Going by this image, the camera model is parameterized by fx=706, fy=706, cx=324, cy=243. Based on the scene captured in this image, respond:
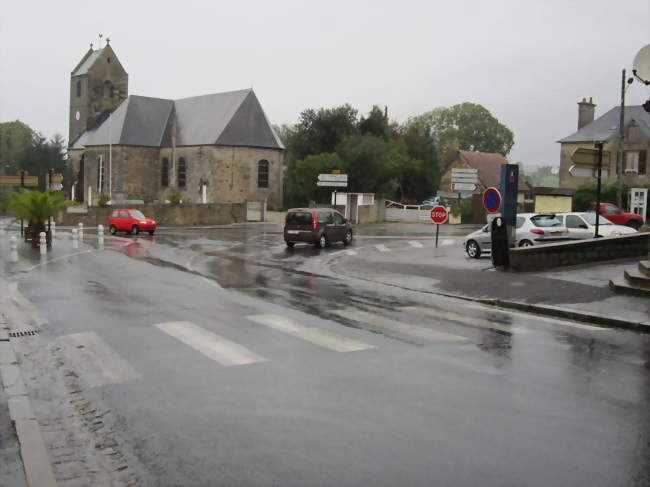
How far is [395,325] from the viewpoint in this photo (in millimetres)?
11422

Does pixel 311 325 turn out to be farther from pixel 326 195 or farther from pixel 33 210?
pixel 326 195

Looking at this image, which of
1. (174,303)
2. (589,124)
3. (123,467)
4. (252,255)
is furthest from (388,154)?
(123,467)

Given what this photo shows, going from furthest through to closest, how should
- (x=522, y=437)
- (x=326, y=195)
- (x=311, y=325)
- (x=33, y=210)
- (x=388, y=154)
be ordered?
1. (x=388, y=154)
2. (x=326, y=195)
3. (x=33, y=210)
4. (x=311, y=325)
5. (x=522, y=437)

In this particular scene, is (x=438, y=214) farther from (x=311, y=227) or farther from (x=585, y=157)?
(x=585, y=157)

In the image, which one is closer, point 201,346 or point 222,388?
point 222,388

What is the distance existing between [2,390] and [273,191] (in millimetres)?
57717

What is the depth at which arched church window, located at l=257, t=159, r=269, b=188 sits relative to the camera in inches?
2509

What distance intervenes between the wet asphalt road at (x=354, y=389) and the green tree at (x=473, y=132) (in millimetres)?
109491

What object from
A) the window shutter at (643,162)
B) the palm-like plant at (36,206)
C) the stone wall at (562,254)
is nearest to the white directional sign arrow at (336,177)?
the palm-like plant at (36,206)

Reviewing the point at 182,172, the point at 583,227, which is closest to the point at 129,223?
the point at 583,227

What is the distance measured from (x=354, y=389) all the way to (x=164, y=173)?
63.9 metres

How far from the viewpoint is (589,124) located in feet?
224

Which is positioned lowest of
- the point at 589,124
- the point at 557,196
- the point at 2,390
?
the point at 2,390

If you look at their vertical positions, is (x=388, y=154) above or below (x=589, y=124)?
below
